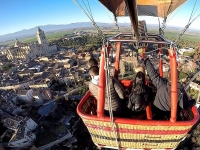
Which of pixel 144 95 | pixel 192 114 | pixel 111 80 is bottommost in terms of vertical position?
pixel 192 114

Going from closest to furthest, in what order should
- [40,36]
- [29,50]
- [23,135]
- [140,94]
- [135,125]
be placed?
[135,125], [140,94], [23,135], [29,50], [40,36]

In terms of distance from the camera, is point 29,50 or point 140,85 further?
point 29,50

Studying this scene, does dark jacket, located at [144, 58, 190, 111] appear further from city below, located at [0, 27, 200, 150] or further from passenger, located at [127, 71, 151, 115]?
city below, located at [0, 27, 200, 150]

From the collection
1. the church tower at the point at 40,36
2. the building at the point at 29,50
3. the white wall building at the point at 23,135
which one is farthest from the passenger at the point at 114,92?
the church tower at the point at 40,36

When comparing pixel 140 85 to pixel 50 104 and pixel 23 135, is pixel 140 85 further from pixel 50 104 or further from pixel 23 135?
pixel 50 104

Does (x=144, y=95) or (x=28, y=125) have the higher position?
(x=144, y=95)

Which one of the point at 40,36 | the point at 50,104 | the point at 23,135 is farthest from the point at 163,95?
the point at 40,36

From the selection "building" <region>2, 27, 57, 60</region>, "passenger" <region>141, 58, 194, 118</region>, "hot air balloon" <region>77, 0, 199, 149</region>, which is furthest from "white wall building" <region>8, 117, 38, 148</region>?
"building" <region>2, 27, 57, 60</region>

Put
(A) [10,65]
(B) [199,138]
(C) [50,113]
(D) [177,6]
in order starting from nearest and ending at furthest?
(D) [177,6], (B) [199,138], (C) [50,113], (A) [10,65]

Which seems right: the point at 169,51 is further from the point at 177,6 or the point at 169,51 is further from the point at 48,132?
the point at 48,132

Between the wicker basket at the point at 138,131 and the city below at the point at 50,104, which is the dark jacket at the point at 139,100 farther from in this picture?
the city below at the point at 50,104

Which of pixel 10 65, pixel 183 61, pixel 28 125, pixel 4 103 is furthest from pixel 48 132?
pixel 10 65
